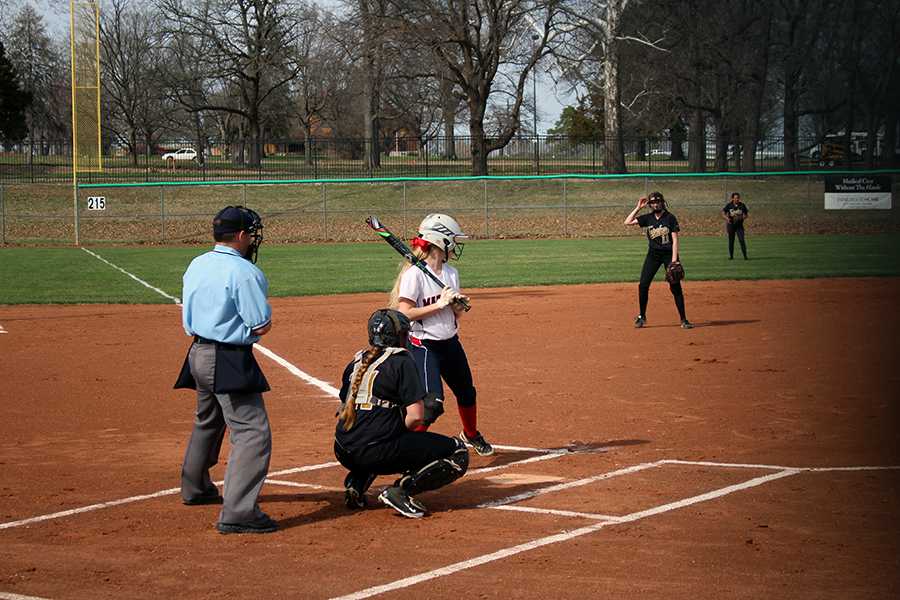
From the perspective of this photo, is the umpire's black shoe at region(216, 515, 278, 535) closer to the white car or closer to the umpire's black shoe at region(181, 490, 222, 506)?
the umpire's black shoe at region(181, 490, 222, 506)

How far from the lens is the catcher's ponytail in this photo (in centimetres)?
719

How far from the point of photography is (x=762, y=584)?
5797mm

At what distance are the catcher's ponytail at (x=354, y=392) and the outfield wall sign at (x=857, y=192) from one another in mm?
35756

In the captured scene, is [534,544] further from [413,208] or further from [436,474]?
A: [413,208]

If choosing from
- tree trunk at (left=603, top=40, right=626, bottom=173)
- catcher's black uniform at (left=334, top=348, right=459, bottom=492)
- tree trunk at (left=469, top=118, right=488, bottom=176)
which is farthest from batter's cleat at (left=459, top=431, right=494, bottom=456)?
tree trunk at (left=469, top=118, right=488, bottom=176)

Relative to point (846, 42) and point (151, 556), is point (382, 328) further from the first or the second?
point (846, 42)

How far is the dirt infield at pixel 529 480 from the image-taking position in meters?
6.04

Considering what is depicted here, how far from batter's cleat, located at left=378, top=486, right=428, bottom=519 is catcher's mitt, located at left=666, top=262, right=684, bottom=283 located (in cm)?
1024

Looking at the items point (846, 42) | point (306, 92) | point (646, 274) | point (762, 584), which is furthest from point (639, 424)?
point (306, 92)

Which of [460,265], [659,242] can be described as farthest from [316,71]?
[659,242]

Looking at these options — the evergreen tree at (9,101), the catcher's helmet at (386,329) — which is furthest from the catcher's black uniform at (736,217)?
the evergreen tree at (9,101)

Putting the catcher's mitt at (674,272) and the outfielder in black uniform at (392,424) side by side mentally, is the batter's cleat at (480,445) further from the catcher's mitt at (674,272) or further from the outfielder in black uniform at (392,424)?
the catcher's mitt at (674,272)

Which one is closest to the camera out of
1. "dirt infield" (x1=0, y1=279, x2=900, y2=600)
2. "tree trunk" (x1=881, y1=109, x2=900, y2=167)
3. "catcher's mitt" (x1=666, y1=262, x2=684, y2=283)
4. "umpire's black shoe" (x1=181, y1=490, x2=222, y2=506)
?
"dirt infield" (x1=0, y1=279, x2=900, y2=600)

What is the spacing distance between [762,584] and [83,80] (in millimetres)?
35345
